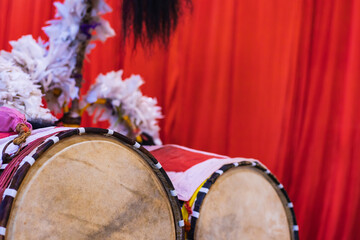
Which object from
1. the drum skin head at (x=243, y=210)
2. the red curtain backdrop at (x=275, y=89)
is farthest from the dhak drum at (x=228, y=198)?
the red curtain backdrop at (x=275, y=89)

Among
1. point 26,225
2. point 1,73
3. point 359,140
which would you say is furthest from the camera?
point 359,140

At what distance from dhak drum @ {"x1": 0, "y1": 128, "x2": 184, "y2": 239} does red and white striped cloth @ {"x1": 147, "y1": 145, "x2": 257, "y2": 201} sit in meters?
0.13

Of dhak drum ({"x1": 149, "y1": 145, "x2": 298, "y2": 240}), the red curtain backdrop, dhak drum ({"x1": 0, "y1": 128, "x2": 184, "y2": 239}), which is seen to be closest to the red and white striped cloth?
dhak drum ({"x1": 149, "y1": 145, "x2": 298, "y2": 240})

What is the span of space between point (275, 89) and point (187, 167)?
1.08 m

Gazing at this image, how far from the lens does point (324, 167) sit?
6.07ft

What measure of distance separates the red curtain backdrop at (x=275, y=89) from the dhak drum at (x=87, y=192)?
3.83 feet

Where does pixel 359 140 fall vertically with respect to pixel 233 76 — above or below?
below

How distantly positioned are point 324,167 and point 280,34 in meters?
0.72

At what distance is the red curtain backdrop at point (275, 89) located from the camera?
179 centimetres

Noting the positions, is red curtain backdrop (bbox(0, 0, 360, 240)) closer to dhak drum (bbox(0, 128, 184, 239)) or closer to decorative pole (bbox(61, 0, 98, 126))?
decorative pole (bbox(61, 0, 98, 126))

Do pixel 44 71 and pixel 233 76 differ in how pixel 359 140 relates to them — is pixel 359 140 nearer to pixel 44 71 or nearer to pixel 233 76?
pixel 233 76

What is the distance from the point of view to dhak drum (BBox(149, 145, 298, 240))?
2.81 ft

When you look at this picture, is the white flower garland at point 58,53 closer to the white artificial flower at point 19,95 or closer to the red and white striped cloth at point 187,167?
the white artificial flower at point 19,95

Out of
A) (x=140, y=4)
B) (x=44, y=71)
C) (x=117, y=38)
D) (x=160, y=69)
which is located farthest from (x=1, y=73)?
(x=160, y=69)
